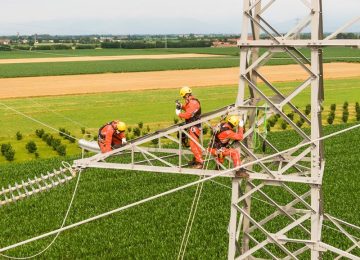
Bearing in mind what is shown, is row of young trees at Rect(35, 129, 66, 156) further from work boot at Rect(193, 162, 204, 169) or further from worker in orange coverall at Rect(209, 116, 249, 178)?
worker in orange coverall at Rect(209, 116, 249, 178)

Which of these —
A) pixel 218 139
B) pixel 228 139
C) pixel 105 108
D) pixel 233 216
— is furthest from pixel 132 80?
pixel 233 216

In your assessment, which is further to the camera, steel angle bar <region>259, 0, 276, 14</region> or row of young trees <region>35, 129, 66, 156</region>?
row of young trees <region>35, 129, 66, 156</region>

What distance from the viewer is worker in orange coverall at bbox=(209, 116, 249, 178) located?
11906mm

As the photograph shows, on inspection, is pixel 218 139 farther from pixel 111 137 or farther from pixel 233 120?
pixel 111 137

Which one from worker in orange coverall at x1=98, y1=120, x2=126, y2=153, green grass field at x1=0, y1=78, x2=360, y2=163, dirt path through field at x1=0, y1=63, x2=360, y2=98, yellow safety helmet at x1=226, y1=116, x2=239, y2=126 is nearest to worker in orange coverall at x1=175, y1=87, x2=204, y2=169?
worker in orange coverall at x1=98, y1=120, x2=126, y2=153

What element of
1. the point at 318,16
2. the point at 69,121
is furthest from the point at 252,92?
the point at 69,121

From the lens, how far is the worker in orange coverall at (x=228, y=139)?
11.9 metres

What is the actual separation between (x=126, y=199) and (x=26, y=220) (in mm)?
4521

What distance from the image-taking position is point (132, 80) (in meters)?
86.1

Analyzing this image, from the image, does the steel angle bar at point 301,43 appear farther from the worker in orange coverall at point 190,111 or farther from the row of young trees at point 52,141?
the row of young trees at point 52,141

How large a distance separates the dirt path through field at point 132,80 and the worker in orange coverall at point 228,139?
2296 inches

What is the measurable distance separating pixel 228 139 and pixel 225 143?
0.42 feet

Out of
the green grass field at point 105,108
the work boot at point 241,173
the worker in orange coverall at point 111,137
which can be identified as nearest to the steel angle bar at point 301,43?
the work boot at point 241,173

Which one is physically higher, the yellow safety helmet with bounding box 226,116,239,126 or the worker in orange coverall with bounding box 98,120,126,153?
the yellow safety helmet with bounding box 226,116,239,126
